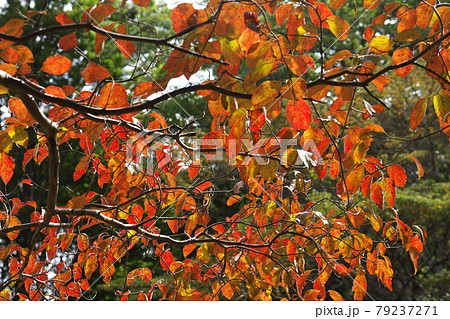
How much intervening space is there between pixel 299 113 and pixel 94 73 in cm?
39

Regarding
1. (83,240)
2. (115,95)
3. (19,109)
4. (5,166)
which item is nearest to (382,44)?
(115,95)

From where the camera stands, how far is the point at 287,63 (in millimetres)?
821

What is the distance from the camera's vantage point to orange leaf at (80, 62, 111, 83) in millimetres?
818

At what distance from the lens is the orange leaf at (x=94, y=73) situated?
82 cm

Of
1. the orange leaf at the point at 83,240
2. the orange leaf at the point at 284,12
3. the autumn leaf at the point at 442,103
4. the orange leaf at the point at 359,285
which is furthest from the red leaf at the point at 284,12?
the orange leaf at the point at 83,240

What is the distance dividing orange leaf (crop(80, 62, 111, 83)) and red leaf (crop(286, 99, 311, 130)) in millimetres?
348

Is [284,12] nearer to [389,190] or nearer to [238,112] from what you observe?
[238,112]

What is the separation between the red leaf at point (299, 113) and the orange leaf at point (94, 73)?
35 cm

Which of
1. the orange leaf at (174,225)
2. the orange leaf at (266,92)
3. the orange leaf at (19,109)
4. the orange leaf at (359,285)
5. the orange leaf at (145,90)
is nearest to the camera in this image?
the orange leaf at (266,92)

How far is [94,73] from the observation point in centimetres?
82

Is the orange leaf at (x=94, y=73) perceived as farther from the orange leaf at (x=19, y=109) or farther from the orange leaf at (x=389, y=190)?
the orange leaf at (x=389, y=190)

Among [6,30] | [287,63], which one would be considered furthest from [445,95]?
[6,30]

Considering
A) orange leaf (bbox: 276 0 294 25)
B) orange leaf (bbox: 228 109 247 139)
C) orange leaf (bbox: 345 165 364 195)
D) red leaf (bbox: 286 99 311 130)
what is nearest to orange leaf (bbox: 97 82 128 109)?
orange leaf (bbox: 228 109 247 139)
